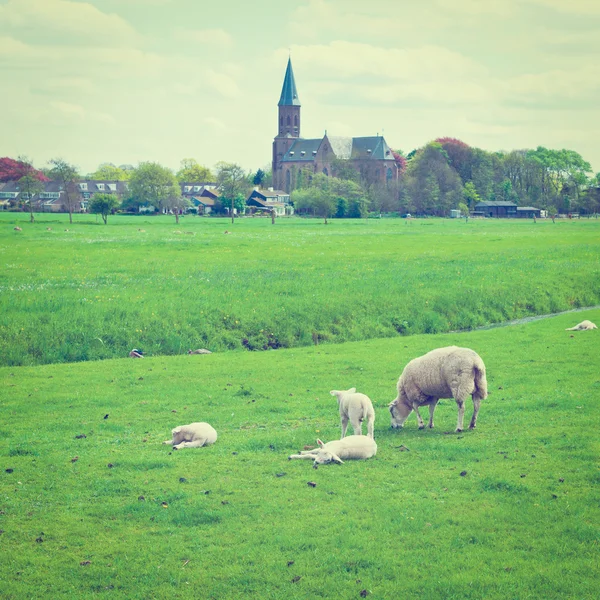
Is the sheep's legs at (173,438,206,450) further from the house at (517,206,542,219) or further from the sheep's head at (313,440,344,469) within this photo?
the house at (517,206,542,219)

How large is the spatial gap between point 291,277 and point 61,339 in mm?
16441

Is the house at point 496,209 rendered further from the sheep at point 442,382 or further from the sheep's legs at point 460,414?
the sheep's legs at point 460,414

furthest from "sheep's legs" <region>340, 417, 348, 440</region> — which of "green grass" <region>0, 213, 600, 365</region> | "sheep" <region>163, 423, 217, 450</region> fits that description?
"green grass" <region>0, 213, 600, 365</region>

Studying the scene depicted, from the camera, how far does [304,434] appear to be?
1519 cm

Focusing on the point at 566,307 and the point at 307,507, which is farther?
the point at 566,307

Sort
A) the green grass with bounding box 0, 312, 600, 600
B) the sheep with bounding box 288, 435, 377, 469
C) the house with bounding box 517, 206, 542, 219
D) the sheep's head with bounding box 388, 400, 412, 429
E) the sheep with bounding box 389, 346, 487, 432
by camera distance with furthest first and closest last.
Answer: the house with bounding box 517, 206, 542, 219
the sheep's head with bounding box 388, 400, 412, 429
the sheep with bounding box 389, 346, 487, 432
the sheep with bounding box 288, 435, 377, 469
the green grass with bounding box 0, 312, 600, 600

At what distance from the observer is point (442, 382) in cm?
1540

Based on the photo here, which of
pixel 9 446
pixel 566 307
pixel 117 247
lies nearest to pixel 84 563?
pixel 9 446

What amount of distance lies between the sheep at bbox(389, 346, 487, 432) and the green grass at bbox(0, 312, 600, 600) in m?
0.47

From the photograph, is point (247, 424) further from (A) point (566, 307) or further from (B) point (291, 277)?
(A) point (566, 307)

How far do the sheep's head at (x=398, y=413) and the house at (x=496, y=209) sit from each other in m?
172

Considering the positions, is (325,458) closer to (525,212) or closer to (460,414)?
(460,414)

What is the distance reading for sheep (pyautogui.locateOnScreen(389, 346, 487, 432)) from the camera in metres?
15.1

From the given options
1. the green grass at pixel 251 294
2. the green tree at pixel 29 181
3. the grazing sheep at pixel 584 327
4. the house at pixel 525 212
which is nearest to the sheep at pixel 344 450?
the green grass at pixel 251 294
